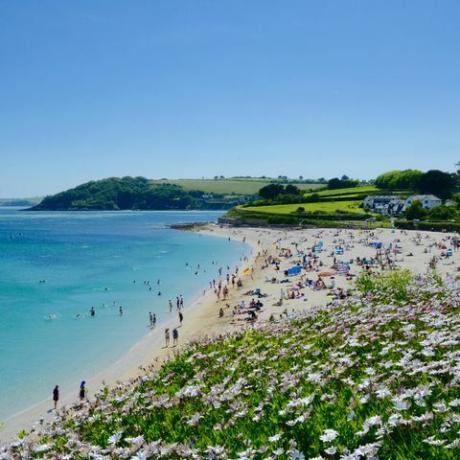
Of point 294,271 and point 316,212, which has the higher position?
point 316,212

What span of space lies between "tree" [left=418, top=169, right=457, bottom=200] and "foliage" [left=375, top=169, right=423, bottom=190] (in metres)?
8.80

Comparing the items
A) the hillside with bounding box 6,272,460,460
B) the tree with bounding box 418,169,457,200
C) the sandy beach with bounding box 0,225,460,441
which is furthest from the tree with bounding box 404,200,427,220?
the hillside with bounding box 6,272,460,460

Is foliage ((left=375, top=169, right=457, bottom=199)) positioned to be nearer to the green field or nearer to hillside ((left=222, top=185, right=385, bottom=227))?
hillside ((left=222, top=185, right=385, bottom=227))

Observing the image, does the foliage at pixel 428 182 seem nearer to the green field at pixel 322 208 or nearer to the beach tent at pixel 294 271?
the green field at pixel 322 208

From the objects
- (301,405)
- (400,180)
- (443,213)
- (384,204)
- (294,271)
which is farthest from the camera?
(400,180)

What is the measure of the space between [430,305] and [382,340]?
356cm

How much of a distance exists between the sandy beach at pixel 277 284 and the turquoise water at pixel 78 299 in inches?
66.7

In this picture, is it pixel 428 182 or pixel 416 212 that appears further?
pixel 428 182

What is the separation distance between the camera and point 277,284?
54.8 metres

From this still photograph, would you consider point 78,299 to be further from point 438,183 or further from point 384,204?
point 438,183

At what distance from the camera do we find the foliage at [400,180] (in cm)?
16106

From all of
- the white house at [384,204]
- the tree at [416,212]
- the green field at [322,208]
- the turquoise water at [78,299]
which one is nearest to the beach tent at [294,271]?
the turquoise water at [78,299]

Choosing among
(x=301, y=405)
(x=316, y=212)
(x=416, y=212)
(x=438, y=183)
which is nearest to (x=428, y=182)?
(x=438, y=183)

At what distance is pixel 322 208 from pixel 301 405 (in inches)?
5441
